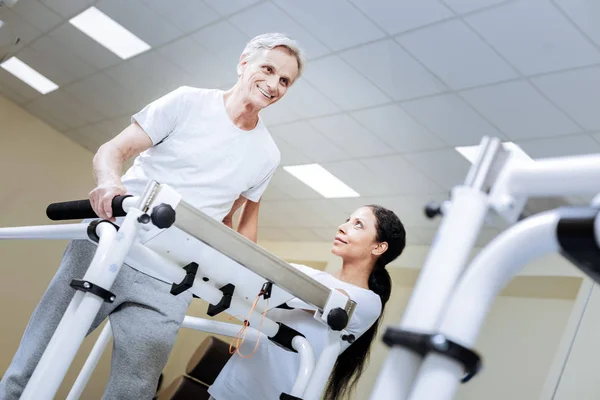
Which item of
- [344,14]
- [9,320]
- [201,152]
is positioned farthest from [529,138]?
[9,320]

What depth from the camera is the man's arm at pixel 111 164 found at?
4.34ft

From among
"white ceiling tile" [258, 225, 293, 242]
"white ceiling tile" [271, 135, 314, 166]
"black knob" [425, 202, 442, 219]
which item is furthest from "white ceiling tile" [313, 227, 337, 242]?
"black knob" [425, 202, 442, 219]

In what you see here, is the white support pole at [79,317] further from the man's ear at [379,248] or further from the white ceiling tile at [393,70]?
the white ceiling tile at [393,70]

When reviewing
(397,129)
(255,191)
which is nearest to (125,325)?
(255,191)

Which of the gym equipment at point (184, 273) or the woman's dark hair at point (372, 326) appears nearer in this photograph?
the gym equipment at point (184, 273)

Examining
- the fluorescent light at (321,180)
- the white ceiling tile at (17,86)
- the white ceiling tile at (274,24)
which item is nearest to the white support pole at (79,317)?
the white ceiling tile at (274,24)

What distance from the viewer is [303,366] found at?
1472 mm

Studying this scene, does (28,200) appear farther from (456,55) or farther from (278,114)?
(456,55)

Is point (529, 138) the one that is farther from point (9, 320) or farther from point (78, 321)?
point (9, 320)

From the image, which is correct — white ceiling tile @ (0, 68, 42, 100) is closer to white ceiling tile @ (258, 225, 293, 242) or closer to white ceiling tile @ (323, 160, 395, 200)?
white ceiling tile @ (258, 225, 293, 242)

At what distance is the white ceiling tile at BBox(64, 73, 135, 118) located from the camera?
19.7ft

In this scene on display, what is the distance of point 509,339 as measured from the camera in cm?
591

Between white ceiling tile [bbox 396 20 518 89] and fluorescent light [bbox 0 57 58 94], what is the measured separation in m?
4.44

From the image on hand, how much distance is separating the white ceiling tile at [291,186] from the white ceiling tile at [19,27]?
254 cm
